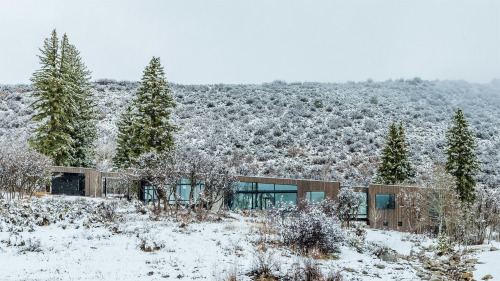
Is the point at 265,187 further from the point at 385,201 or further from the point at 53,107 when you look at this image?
the point at 53,107

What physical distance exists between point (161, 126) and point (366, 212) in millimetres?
16036

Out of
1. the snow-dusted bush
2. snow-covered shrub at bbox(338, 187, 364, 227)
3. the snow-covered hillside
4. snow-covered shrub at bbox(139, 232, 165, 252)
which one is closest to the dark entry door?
the snow-dusted bush

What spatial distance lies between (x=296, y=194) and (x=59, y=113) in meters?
19.2

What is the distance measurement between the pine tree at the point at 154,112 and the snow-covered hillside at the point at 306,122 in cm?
1124

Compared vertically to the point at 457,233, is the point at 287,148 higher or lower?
higher

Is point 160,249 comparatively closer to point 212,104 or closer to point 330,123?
point 330,123

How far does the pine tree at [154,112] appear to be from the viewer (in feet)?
94.1

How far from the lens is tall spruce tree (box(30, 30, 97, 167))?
1158 inches

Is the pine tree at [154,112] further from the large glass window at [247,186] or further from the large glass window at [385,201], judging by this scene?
the large glass window at [385,201]

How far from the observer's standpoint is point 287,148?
48.1m

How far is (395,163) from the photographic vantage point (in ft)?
101

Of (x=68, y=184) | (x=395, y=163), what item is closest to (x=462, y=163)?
(x=395, y=163)

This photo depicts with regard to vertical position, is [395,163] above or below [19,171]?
above

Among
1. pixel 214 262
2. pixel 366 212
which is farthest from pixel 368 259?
pixel 366 212
